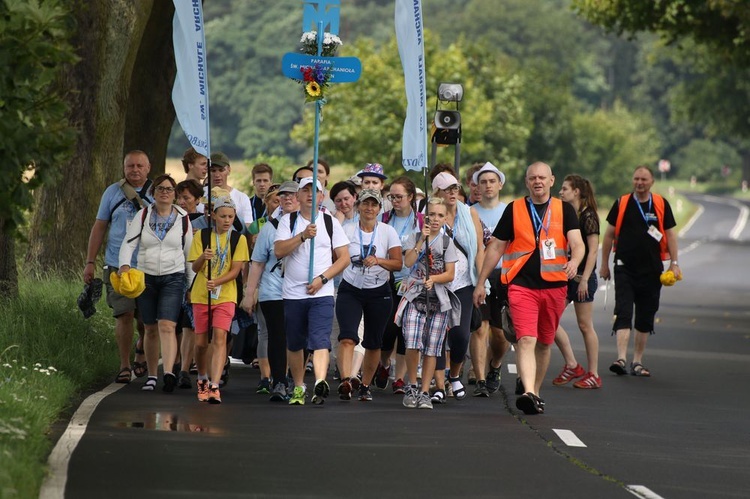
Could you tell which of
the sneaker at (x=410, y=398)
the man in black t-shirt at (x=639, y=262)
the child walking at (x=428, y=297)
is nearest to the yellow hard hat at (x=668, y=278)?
the man in black t-shirt at (x=639, y=262)

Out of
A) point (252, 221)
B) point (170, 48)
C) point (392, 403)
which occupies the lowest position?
point (392, 403)

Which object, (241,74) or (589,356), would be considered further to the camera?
(241,74)

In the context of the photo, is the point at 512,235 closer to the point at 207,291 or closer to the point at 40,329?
the point at 207,291

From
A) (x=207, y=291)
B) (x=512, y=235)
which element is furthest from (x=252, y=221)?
(x=512, y=235)

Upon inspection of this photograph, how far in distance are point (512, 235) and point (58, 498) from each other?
5695 millimetres

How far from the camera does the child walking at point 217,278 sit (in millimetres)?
13805

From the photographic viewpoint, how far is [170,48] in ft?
79.2

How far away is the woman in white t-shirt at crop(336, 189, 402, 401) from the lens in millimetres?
13867

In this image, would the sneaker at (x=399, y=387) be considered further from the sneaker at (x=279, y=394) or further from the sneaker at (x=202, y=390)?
the sneaker at (x=202, y=390)

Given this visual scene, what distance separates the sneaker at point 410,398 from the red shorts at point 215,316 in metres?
1.48

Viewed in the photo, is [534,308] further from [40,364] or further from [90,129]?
[90,129]

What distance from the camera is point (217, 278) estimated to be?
13.8 m

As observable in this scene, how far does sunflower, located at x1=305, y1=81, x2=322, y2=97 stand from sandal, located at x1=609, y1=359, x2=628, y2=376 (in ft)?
14.7

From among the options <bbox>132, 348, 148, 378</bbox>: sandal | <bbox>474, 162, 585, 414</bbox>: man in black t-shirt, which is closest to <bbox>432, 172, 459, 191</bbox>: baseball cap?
<bbox>474, 162, 585, 414</bbox>: man in black t-shirt
